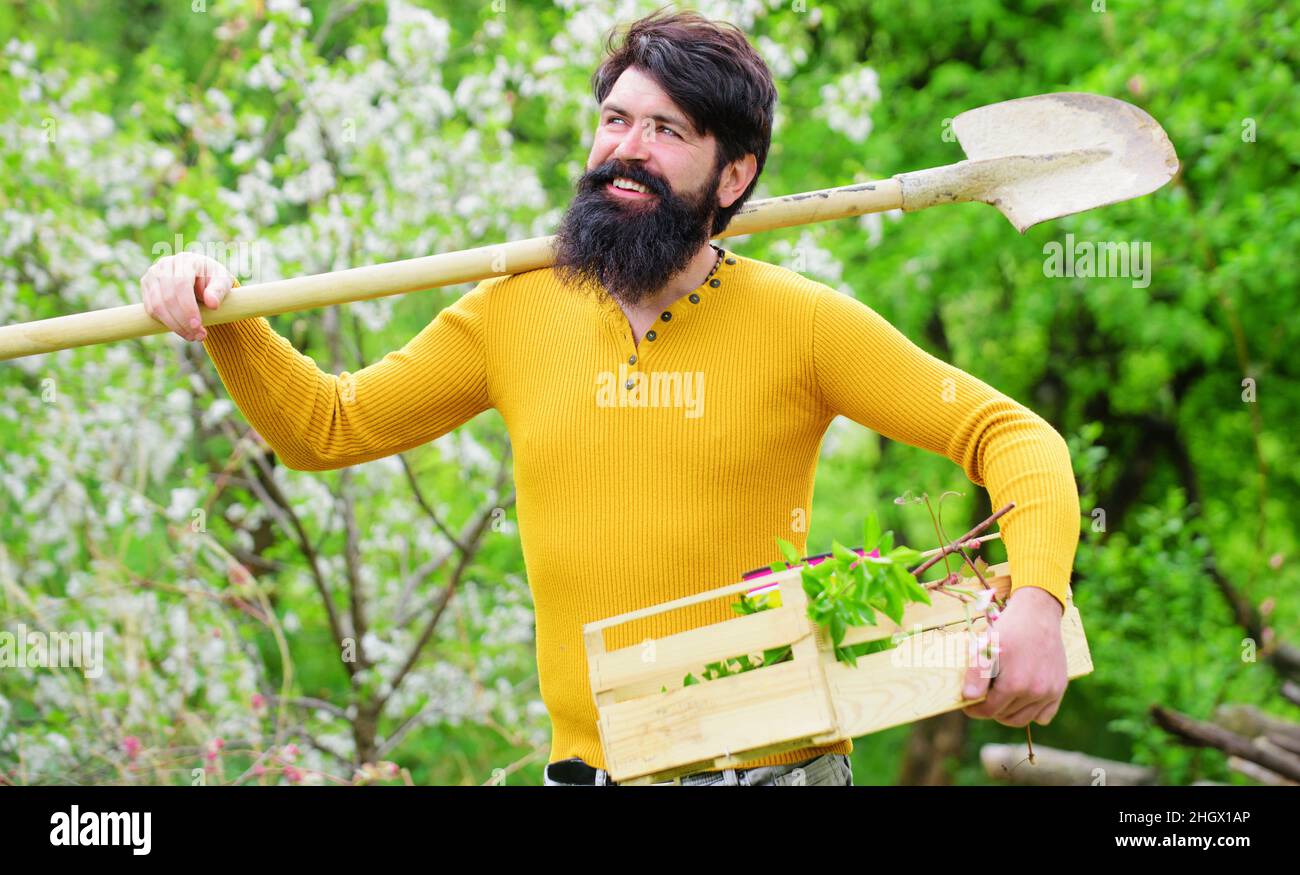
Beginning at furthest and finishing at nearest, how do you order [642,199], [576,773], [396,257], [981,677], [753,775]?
[396,257] < [642,199] < [576,773] < [753,775] < [981,677]

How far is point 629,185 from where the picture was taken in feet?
7.96

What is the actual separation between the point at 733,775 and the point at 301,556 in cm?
347

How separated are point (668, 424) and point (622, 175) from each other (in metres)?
0.47

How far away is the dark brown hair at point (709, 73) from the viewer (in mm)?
2359

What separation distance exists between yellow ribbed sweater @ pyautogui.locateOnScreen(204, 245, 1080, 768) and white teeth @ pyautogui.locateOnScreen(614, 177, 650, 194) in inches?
8.0

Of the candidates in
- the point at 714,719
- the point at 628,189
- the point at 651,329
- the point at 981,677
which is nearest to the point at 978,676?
the point at 981,677

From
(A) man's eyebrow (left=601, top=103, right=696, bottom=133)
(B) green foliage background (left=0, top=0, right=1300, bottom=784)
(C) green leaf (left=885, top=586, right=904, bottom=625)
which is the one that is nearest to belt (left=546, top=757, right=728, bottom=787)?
(C) green leaf (left=885, top=586, right=904, bottom=625)

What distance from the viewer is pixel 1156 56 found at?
6281 millimetres

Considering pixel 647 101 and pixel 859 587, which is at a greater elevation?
pixel 647 101

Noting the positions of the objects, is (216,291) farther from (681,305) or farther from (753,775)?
(753,775)

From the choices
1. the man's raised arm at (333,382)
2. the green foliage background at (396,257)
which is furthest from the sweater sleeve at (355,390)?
the green foliage background at (396,257)

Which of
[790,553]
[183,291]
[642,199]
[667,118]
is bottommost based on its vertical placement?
[790,553]
